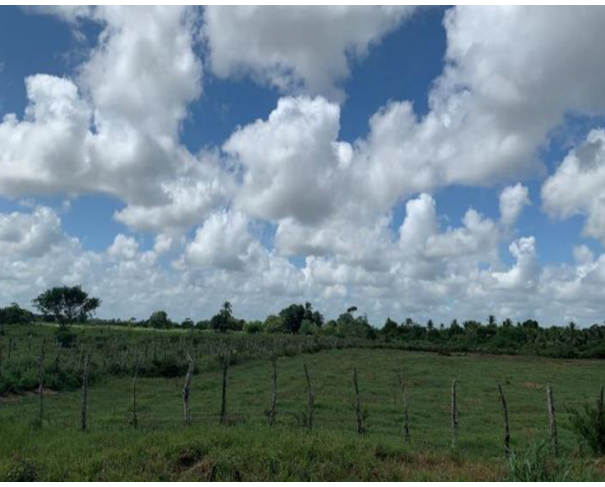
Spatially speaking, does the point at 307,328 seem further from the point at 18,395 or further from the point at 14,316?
the point at 18,395

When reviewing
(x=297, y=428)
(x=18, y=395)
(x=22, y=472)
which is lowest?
(x=18, y=395)

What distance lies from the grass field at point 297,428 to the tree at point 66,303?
6936 cm

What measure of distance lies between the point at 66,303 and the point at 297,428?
105 m

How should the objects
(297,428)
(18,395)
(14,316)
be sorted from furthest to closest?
1. (14,316)
2. (18,395)
3. (297,428)

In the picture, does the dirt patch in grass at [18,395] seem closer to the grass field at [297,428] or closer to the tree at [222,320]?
the grass field at [297,428]

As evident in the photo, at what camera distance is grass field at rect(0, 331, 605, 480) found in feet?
40.9

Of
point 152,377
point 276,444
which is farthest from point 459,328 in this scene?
point 276,444

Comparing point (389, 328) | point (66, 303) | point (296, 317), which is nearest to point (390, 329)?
point (389, 328)

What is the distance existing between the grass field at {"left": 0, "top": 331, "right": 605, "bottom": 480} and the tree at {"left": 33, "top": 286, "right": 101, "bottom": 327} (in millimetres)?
69357

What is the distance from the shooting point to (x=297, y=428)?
18.3m

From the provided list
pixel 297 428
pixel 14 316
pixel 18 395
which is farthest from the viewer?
pixel 14 316

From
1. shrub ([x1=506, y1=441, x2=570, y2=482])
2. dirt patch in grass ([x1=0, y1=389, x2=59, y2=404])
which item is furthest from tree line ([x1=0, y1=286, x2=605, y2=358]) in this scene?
shrub ([x1=506, y1=441, x2=570, y2=482])

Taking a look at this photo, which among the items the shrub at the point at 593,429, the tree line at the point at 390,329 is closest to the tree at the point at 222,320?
the tree line at the point at 390,329

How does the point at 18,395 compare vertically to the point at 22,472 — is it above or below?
below
